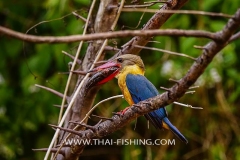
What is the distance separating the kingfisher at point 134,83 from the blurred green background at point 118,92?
1.37m

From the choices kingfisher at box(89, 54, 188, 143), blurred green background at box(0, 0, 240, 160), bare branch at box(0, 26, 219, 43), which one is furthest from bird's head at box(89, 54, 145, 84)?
blurred green background at box(0, 0, 240, 160)

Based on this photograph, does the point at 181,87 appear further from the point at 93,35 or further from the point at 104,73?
the point at 104,73

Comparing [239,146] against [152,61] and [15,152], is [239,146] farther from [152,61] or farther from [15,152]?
[15,152]

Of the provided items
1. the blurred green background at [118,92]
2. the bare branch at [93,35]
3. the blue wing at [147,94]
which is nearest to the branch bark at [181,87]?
the bare branch at [93,35]

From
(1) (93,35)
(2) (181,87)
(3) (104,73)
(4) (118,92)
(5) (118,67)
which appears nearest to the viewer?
(1) (93,35)

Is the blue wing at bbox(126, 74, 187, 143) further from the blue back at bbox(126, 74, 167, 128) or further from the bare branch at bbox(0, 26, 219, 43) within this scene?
the bare branch at bbox(0, 26, 219, 43)

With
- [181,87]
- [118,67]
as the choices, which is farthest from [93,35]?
[118,67]

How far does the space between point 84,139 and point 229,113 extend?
94.6 inches

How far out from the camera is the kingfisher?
6.79 feet

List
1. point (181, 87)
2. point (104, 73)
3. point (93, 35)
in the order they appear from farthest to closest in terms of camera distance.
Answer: point (104, 73) → point (181, 87) → point (93, 35)

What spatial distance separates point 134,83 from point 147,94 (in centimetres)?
9

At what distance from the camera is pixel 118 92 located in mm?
4160

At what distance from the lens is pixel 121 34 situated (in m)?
0.95

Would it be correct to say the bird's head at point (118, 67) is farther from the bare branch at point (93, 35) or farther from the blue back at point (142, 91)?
the bare branch at point (93, 35)
